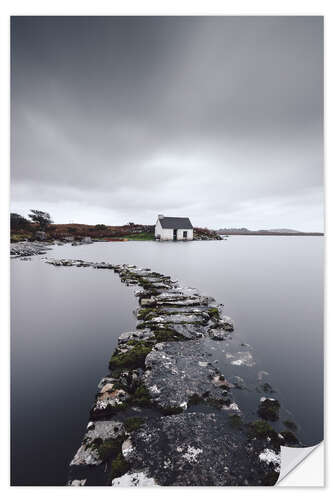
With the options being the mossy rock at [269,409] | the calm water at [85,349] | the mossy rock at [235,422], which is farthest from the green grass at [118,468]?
the mossy rock at [269,409]

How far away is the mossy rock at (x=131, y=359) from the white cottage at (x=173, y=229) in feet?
127

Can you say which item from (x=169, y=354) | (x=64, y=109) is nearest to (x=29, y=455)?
(x=169, y=354)

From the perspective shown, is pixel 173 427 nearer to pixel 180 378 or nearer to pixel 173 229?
pixel 180 378

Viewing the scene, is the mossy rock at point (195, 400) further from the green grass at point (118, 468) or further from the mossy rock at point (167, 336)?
the mossy rock at point (167, 336)

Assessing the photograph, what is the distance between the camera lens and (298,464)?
2895 mm

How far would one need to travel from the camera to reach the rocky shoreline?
239 centimetres

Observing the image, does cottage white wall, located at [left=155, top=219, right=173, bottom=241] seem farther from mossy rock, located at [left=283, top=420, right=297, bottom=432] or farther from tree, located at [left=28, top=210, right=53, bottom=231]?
mossy rock, located at [left=283, top=420, right=297, bottom=432]

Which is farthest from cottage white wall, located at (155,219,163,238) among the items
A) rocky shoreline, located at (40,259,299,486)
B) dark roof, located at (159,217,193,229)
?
rocky shoreline, located at (40,259,299,486)

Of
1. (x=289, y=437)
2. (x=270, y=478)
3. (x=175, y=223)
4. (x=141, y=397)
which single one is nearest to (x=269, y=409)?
(x=289, y=437)

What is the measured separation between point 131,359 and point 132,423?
1370 millimetres

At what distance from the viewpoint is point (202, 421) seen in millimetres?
2914

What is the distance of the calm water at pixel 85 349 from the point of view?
296 centimetres

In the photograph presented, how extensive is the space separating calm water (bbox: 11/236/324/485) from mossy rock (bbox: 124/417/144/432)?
0.58 meters
